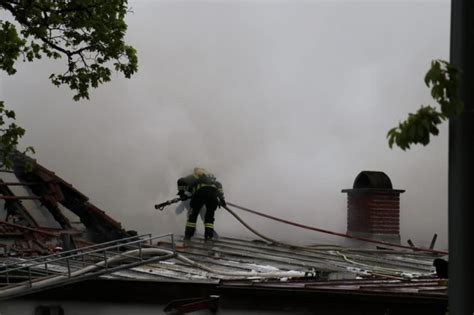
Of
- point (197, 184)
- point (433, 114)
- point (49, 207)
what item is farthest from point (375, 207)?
point (433, 114)

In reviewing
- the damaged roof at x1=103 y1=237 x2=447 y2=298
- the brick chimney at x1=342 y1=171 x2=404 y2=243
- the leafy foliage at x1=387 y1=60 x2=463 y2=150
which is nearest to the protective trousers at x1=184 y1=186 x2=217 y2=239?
the damaged roof at x1=103 y1=237 x2=447 y2=298

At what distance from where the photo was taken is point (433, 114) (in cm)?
325

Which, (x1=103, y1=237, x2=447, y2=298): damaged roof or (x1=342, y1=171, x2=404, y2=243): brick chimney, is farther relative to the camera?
(x1=342, y1=171, x2=404, y2=243): brick chimney

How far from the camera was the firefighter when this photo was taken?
11.8m

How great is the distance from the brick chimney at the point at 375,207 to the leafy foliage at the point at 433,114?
9.91 m

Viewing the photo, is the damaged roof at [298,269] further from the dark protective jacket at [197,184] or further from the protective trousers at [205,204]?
the dark protective jacket at [197,184]

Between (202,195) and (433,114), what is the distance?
8.70m

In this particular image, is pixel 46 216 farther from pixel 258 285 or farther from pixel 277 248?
pixel 258 285

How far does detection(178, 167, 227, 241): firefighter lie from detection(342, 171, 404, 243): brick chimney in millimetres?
2428

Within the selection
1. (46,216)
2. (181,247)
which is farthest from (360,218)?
(46,216)

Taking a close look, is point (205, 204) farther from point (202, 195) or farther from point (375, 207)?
point (375, 207)

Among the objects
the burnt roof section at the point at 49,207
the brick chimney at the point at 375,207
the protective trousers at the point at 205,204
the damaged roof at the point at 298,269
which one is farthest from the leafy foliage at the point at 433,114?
the brick chimney at the point at 375,207

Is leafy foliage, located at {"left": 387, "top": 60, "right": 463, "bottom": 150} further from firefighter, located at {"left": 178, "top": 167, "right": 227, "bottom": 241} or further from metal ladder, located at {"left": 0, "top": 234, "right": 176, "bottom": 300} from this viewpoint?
firefighter, located at {"left": 178, "top": 167, "right": 227, "bottom": 241}

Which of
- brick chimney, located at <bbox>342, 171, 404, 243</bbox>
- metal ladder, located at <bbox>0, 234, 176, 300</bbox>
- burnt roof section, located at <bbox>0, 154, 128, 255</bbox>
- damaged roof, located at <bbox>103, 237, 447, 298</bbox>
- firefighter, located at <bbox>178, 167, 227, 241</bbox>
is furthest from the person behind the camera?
brick chimney, located at <bbox>342, 171, 404, 243</bbox>
